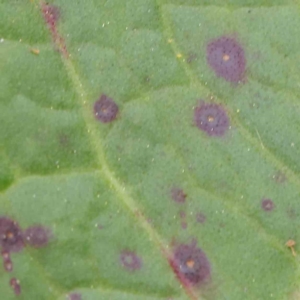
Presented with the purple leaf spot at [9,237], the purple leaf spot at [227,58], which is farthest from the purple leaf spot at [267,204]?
the purple leaf spot at [9,237]

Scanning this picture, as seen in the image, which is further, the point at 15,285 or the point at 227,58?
the point at 227,58

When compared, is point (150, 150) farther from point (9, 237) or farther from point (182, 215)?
point (9, 237)

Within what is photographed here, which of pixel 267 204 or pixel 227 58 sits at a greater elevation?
pixel 227 58

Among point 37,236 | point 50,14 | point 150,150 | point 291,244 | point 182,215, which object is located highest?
point 50,14

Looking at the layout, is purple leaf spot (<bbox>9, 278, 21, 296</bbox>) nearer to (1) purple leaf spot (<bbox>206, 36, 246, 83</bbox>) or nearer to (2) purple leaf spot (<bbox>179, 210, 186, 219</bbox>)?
(2) purple leaf spot (<bbox>179, 210, 186, 219</bbox>)

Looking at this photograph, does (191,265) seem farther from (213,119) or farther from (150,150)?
(213,119)

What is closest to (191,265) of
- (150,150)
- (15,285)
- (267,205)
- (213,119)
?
(267,205)

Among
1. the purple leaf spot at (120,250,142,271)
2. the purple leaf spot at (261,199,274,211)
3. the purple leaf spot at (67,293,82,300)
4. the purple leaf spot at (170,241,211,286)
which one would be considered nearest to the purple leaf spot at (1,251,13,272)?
the purple leaf spot at (67,293,82,300)

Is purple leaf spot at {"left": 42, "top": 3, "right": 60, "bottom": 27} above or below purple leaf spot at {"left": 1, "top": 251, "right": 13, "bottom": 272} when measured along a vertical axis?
above
